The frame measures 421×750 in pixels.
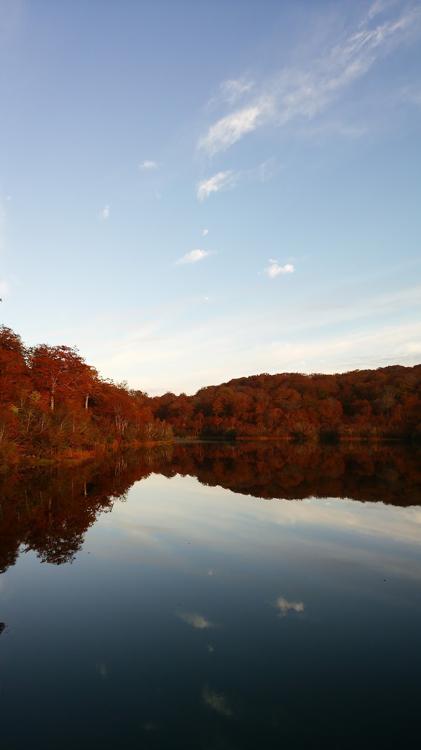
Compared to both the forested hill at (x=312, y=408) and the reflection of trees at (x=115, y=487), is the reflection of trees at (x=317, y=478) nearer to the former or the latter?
the reflection of trees at (x=115, y=487)

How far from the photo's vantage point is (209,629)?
293 inches

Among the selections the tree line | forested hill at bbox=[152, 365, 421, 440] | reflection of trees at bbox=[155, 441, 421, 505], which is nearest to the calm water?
reflection of trees at bbox=[155, 441, 421, 505]

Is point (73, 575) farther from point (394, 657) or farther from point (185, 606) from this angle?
point (394, 657)

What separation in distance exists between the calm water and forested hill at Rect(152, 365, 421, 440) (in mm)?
64432

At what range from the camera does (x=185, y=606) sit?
844 cm

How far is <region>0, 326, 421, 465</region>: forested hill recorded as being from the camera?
31125mm

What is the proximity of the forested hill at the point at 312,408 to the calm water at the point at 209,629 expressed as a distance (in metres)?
64.4

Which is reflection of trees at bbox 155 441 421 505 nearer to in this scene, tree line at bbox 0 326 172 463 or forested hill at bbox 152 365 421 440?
tree line at bbox 0 326 172 463

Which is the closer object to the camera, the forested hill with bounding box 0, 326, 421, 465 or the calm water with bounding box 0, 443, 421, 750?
the calm water with bounding box 0, 443, 421, 750

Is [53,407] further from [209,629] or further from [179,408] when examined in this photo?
[179,408]

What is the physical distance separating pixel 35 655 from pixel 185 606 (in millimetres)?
2661

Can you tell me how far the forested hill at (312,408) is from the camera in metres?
84.8

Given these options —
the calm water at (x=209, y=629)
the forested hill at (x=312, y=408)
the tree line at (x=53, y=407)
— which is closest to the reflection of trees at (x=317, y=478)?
the calm water at (x=209, y=629)

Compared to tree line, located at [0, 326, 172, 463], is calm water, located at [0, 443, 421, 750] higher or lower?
lower
